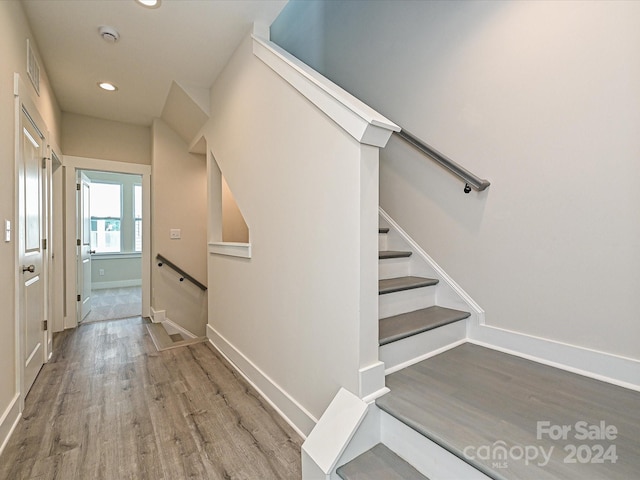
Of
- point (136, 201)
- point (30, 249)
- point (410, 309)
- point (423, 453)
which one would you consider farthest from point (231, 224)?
point (136, 201)

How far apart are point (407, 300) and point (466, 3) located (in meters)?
1.94

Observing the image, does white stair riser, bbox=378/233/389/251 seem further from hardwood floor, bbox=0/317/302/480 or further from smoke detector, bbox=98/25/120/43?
smoke detector, bbox=98/25/120/43

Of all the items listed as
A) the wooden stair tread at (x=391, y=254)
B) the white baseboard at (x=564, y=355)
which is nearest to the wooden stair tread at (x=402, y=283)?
the wooden stair tread at (x=391, y=254)

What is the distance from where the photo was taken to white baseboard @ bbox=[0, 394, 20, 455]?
1.55m

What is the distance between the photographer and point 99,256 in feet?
22.6

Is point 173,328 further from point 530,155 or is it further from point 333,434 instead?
point 530,155

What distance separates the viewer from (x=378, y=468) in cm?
120

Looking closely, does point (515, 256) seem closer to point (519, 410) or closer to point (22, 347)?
point (519, 410)

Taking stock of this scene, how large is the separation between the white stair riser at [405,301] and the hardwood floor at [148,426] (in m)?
0.86

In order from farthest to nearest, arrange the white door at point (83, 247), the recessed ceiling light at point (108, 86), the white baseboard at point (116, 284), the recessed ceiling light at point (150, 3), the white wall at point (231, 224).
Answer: the white baseboard at point (116, 284), the white wall at point (231, 224), the white door at point (83, 247), the recessed ceiling light at point (108, 86), the recessed ceiling light at point (150, 3)

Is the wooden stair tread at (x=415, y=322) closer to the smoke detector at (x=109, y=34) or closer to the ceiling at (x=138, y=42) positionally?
the ceiling at (x=138, y=42)

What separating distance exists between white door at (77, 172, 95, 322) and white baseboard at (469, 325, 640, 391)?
14.5 ft

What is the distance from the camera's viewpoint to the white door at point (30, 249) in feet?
6.29

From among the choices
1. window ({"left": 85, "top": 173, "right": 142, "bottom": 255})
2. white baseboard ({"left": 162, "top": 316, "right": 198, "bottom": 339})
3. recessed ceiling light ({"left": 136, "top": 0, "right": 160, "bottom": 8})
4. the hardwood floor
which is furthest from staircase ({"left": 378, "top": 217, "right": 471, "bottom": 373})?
window ({"left": 85, "top": 173, "right": 142, "bottom": 255})
